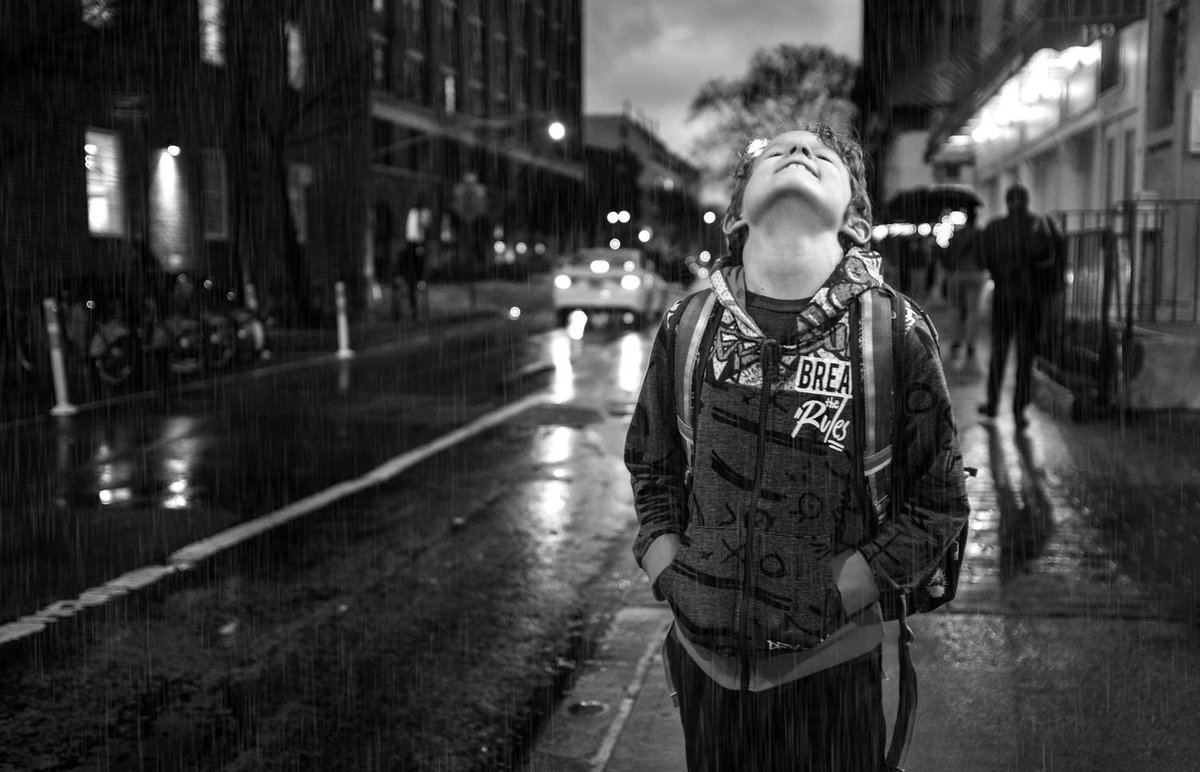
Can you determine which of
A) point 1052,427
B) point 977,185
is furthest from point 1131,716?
point 977,185

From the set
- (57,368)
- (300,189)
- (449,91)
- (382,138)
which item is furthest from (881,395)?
(449,91)

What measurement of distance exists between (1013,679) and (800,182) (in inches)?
125

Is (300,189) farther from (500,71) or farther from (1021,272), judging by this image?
(500,71)

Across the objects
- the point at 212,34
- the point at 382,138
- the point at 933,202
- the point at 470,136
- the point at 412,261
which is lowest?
the point at 412,261

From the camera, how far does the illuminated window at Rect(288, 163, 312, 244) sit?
33.5 meters

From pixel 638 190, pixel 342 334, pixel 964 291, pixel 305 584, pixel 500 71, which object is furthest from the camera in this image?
pixel 638 190

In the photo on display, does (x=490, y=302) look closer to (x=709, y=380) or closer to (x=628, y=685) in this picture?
(x=628, y=685)

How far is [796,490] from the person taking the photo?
8.10ft

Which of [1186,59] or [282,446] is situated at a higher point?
[1186,59]

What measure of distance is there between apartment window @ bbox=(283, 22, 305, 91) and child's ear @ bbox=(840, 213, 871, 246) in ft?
97.6

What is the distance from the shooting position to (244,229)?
92.8ft

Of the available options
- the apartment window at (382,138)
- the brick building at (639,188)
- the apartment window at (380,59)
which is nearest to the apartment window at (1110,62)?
the brick building at (639,188)

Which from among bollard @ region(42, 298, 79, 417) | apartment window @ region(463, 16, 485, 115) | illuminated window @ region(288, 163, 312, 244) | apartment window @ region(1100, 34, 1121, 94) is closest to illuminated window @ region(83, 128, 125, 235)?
illuminated window @ region(288, 163, 312, 244)

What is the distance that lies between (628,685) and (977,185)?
37.8 m
